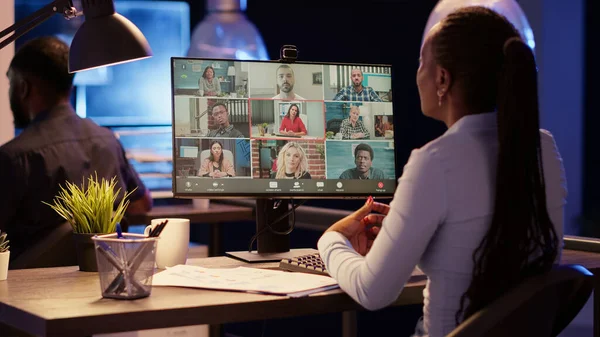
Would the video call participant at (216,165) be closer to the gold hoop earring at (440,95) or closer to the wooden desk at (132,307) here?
the wooden desk at (132,307)

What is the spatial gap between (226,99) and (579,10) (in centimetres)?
386

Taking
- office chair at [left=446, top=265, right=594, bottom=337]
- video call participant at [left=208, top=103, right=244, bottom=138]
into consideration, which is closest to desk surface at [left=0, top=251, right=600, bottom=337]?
office chair at [left=446, top=265, right=594, bottom=337]

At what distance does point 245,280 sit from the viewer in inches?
75.7

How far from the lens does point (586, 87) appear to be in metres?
5.70

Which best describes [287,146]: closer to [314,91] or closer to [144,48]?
[314,91]

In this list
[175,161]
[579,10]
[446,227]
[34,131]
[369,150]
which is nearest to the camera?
[446,227]

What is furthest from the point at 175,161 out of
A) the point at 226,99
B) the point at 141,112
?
the point at 141,112

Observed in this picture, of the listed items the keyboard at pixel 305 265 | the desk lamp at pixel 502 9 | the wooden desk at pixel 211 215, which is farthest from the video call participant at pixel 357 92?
the wooden desk at pixel 211 215

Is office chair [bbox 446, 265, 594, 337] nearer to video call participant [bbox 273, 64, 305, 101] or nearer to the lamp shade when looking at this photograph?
video call participant [bbox 273, 64, 305, 101]

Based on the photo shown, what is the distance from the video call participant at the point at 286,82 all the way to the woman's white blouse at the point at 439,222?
0.78 m

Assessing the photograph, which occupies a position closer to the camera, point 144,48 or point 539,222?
point 539,222

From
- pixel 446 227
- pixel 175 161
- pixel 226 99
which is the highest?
pixel 226 99

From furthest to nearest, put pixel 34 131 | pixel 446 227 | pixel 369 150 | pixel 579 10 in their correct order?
pixel 579 10 < pixel 34 131 < pixel 369 150 < pixel 446 227

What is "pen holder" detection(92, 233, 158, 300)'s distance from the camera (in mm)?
1713
